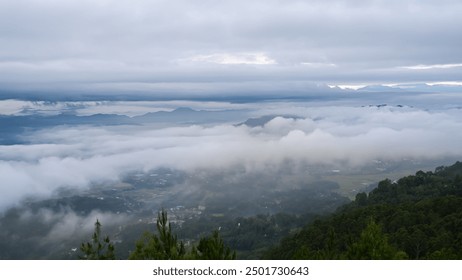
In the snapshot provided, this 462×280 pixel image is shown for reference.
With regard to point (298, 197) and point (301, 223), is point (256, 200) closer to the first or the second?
point (298, 197)

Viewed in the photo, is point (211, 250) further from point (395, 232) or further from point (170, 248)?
point (395, 232)

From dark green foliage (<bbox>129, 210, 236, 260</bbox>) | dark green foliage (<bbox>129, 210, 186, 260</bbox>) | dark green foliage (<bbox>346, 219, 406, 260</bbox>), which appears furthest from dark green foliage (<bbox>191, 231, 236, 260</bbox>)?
dark green foliage (<bbox>346, 219, 406, 260</bbox>)

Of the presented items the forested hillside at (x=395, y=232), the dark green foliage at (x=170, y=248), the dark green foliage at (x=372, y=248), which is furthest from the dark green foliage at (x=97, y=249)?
the dark green foliage at (x=372, y=248)

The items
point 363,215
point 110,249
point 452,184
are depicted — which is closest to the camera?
point 110,249

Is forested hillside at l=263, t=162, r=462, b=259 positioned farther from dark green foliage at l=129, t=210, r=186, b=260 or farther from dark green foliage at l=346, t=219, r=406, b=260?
dark green foliage at l=129, t=210, r=186, b=260

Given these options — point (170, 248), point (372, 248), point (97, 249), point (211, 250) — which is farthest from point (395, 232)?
point (97, 249)

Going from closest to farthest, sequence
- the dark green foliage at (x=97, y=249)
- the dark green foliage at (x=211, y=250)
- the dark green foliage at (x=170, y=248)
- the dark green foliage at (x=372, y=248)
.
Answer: the dark green foliage at (x=211, y=250) < the dark green foliage at (x=170, y=248) < the dark green foliage at (x=372, y=248) < the dark green foliage at (x=97, y=249)

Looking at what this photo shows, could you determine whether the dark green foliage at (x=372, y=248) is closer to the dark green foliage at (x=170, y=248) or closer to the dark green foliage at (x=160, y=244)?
the dark green foliage at (x=170, y=248)
